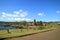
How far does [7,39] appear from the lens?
14250 mm

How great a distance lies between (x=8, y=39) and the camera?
1430 centimetres

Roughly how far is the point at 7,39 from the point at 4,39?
1.04 ft

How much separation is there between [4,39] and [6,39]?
A: 21 cm

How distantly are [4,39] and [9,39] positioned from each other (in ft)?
1.69

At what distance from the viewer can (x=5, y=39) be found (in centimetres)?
1413

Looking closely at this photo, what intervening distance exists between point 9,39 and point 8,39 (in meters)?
0.10

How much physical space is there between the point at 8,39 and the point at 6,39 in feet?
0.72

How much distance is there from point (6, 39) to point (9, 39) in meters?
0.31

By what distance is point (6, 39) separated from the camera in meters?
14.2

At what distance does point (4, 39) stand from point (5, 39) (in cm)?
10

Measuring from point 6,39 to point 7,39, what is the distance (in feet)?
0.38

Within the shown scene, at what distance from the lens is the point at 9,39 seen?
46.9ft
